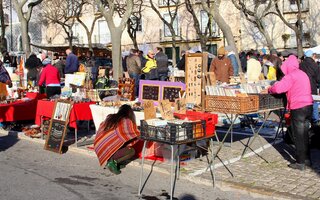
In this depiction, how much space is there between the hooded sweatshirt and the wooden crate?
1.46ft

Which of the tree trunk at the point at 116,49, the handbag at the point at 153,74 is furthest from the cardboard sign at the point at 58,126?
the tree trunk at the point at 116,49

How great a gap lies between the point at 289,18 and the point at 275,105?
3369 centimetres

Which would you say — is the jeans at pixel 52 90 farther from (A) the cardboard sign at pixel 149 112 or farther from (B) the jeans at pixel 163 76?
(A) the cardboard sign at pixel 149 112

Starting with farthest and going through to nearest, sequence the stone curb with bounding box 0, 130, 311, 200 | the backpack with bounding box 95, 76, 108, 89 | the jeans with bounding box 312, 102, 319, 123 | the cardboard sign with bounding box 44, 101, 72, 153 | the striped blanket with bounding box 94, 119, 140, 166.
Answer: the backpack with bounding box 95, 76, 108, 89 → the jeans with bounding box 312, 102, 319, 123 → the cardboard sign with bounding box 44, 101, 72, 153 → the striped blanket with bounding box 94, 119, 140, 166 → the stone curb with bounding box 0, 130, 311, 200

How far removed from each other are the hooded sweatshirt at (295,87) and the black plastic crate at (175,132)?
68.1 inches

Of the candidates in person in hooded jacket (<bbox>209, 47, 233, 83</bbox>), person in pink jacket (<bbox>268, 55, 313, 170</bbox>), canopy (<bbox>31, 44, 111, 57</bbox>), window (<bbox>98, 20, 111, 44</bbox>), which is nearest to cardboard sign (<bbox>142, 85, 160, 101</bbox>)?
person in hooded jacket (<bbox>209, 47, 233, 83</bbox>)

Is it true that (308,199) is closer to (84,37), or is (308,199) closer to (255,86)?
(255,86)

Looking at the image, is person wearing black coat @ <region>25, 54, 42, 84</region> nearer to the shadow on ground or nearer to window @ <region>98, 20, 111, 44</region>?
the shadow on ground

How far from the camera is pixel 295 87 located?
7340 mm

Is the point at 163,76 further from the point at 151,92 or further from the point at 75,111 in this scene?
the point at 75,111

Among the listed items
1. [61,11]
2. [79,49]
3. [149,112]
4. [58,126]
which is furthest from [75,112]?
[61,11]

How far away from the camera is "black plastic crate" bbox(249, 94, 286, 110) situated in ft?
25.2

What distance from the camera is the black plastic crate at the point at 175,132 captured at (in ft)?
Answer: 19.5

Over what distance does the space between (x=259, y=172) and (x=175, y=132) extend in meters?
2.17
